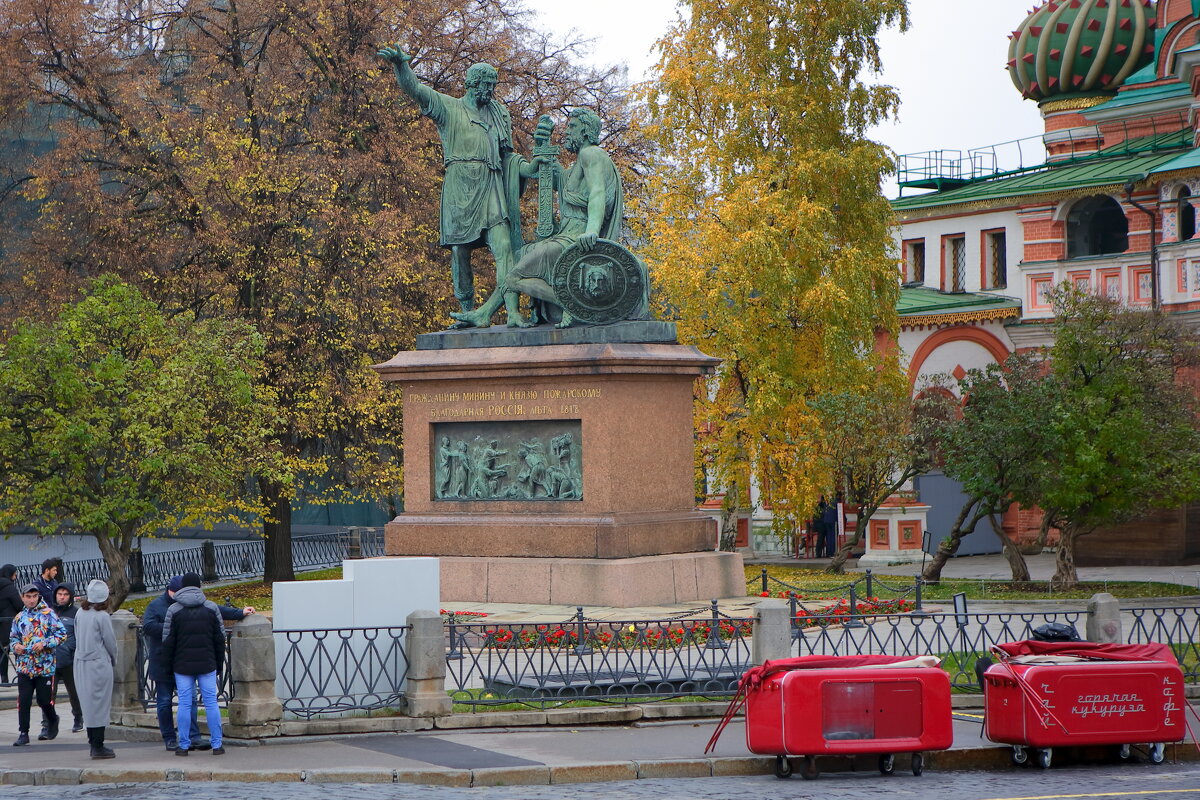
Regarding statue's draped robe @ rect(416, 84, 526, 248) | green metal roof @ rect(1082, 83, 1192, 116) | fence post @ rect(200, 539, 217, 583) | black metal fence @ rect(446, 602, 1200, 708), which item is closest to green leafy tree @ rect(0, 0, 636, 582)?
fence post @ rect(200, 539, 217, 583)

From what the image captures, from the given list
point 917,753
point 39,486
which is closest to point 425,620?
point 917,753

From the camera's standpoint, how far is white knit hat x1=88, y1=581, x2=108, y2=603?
48.4ft

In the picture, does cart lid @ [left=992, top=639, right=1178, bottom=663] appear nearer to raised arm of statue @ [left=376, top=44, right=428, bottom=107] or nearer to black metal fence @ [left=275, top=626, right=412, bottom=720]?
black metal fence @ [left=275, top=626, right=412, bottom=720]

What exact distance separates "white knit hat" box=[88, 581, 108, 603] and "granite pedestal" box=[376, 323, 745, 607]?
25.1 feet

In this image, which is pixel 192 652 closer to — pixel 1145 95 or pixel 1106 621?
pixel 1106 621

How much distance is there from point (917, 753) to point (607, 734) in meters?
2.86

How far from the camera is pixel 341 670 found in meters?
15.5

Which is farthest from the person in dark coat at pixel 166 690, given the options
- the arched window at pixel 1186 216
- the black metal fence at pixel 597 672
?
the arched window at pixel 1186 216

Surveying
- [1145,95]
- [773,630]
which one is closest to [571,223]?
[773,630]

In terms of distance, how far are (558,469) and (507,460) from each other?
84 cm

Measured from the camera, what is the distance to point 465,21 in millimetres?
35750

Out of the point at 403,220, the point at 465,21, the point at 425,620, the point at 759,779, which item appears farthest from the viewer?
the point at 465,21

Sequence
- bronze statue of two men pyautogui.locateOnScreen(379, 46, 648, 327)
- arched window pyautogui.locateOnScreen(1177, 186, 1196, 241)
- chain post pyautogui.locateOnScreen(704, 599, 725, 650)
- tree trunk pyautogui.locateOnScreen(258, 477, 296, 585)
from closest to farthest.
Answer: chain post pyautogui.locateOnScreen(704, 599, 725, 650) → bronze statue of two men pyautogui.locateOnScreen(379, 46, 648, 327) → tree trunk pyautogui.locateOnScreen(258, 477, 296, 585) → arched window pyautogui.locateOnScreen(1177, 186, 1196, 241)

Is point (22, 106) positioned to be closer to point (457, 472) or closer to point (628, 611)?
point (457, 472)
